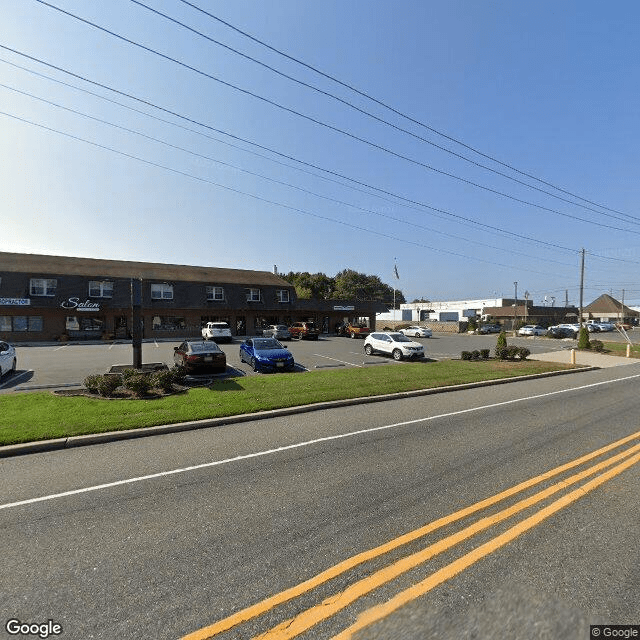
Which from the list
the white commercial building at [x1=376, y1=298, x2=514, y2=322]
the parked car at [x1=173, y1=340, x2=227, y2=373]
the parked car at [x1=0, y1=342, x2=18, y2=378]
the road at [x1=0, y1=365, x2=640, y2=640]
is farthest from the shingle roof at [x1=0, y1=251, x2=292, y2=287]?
the white commercial building at [x1=376, y1=298, x2=514, y2=322]

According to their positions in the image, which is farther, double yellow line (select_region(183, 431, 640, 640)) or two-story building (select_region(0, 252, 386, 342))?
two-story building (select_region(0, 252, 386, 342))

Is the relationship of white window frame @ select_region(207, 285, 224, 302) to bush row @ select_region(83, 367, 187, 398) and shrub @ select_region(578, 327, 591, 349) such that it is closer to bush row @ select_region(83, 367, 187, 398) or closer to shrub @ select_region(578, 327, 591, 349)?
bush row @ select_region(83, 367, 187, 398)

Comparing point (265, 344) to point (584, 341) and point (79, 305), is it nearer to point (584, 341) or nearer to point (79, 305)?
point (79, 305)

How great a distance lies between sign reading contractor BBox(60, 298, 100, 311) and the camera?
31.7m

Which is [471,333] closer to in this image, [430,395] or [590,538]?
[430,395]

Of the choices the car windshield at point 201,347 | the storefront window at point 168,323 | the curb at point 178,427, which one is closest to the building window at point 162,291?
the storefront window at point 168,323

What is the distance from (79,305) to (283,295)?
1980 centimetres

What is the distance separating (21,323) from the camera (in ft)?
102

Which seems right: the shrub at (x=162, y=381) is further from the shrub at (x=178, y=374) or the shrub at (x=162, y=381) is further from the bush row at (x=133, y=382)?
the shrub at (x=178, y=374)

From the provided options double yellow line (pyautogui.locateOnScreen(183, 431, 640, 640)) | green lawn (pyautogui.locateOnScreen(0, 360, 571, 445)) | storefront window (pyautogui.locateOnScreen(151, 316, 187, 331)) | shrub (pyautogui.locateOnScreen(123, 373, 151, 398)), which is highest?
storefront window (pyautogui.locateOnScreen(151, 316, 187, 331))

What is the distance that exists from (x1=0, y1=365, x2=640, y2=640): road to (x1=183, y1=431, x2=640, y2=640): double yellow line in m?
0.04

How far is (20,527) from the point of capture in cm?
413

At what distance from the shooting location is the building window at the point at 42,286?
1228 inches

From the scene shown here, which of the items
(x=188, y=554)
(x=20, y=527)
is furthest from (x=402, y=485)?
(x=20, y=527)
